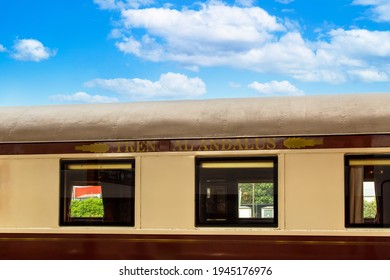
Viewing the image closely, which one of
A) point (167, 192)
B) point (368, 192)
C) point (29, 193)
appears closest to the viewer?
point (368, 192)

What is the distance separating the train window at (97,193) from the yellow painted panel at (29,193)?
0.11 metres

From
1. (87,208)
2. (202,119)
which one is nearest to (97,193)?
(87,208)

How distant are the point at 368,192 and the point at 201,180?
5.72 ft

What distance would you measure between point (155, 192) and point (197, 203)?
1.56 feet

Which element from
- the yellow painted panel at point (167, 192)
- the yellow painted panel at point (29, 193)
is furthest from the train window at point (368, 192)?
the yellow painted panel at point (29, 193)

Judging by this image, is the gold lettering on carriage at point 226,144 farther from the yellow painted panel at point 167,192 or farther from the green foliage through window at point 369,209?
the green foliage through window at point 369,209

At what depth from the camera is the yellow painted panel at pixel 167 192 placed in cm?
704

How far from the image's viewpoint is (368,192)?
6789mm

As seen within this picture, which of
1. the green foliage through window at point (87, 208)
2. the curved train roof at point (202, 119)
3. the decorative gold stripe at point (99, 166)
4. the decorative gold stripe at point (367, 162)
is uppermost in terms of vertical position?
the curved train roof at point (202, 119)

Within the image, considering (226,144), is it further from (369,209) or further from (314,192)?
(369,209)

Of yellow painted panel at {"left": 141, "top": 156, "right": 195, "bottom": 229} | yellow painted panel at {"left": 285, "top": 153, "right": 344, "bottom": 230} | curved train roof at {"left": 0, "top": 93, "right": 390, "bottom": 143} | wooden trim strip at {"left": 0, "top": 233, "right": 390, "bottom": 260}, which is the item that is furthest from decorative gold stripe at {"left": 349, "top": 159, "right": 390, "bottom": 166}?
yellow painted panel at {"left": 141, "top": 156, "right": 195, "bottom": 229}

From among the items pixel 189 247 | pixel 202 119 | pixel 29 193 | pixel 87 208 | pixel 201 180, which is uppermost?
pixel 202 119

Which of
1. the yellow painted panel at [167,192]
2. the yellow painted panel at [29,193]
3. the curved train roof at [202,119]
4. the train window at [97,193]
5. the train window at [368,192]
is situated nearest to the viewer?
the train window at [368,192]
